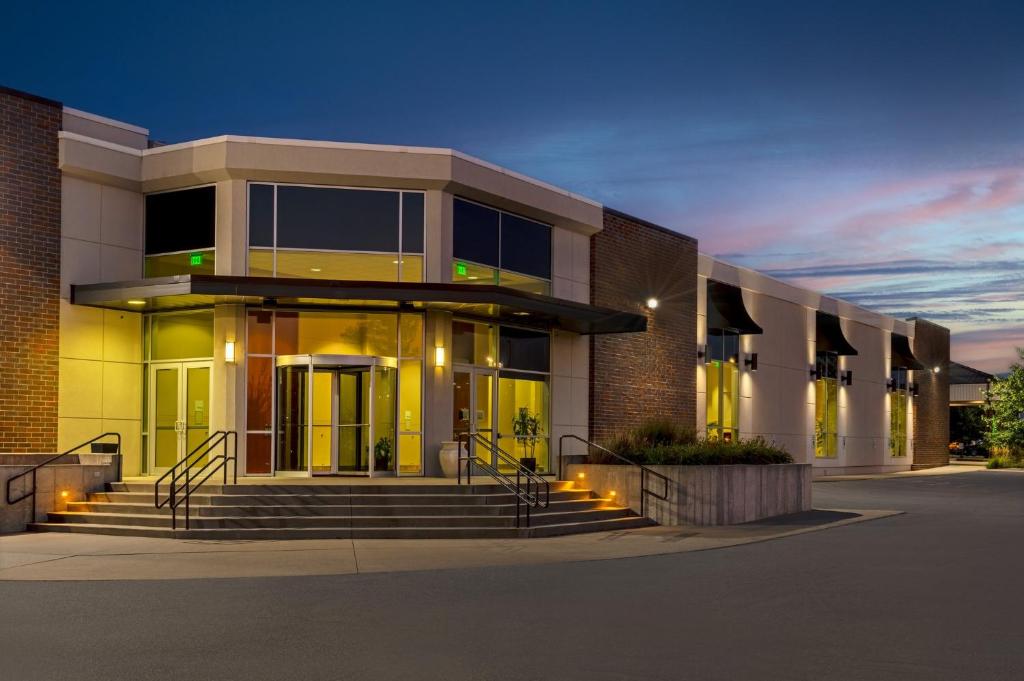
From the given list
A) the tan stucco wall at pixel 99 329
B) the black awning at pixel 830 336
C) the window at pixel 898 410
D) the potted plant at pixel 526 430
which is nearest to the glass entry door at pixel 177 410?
the tan stucco wall at pixel 99 329

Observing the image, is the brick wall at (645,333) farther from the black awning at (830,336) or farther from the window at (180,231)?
the black awning at (830,336)

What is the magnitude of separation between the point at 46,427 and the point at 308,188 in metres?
7.10

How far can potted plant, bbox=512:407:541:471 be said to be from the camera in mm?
27114

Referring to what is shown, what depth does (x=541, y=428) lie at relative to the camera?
2800 cm

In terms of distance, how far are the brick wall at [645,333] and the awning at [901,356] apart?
923 inches

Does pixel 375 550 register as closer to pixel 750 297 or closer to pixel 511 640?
pixel 511 640

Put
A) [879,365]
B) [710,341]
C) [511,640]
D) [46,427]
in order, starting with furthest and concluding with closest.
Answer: [879,365] < [710,341] < [46,427] < [511,640]

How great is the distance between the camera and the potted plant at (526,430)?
1067 inches

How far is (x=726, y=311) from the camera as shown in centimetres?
3797

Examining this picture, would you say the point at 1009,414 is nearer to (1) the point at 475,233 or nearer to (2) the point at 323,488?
(1) the point at 475,233

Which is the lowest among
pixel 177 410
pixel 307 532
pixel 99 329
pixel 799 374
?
pixel 307 532

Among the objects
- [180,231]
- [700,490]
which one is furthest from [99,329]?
[700,490]

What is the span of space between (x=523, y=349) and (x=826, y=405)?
23394mm

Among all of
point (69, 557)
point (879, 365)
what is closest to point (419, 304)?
point (69, 557)
